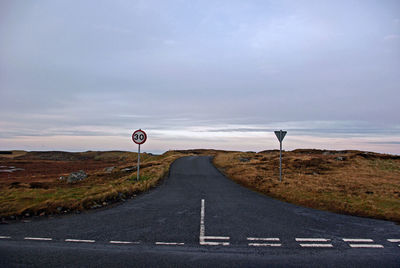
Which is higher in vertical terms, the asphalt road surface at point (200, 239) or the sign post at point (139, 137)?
the sign post at point (139, 137)

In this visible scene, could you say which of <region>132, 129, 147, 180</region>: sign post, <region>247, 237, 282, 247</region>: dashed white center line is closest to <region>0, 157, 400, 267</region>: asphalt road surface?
<region>247, 237, 282, 247</region>: dashed white center line

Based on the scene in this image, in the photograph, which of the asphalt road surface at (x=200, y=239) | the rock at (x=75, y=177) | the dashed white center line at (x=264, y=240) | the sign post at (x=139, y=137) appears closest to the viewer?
the asphalt road surface at (x=200, y=239)

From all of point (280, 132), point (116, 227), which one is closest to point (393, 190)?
point (280, 132)

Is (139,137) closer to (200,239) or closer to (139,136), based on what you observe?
(139,136)

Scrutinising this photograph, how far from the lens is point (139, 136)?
15664 millimetres

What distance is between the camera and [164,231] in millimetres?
6586

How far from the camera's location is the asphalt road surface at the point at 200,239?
15.9ft

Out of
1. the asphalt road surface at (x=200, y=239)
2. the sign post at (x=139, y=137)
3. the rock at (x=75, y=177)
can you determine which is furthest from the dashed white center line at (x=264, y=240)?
the rock at (x=75, y=177)

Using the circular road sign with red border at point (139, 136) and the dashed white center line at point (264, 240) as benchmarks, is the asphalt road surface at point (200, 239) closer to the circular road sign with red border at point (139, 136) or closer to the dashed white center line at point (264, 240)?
the dashed white center line at point (264, 240)

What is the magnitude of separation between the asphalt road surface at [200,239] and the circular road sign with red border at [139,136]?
21.7 feet

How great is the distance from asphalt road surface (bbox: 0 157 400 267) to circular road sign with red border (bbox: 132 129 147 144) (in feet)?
21.7

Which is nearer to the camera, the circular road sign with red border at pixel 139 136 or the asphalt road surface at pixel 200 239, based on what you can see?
the asphalt road surface at pixel 200 239

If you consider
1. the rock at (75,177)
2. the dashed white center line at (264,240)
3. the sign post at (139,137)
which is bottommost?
the rock at (75,177)

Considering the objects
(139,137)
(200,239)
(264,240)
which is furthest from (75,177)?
(264,240)
